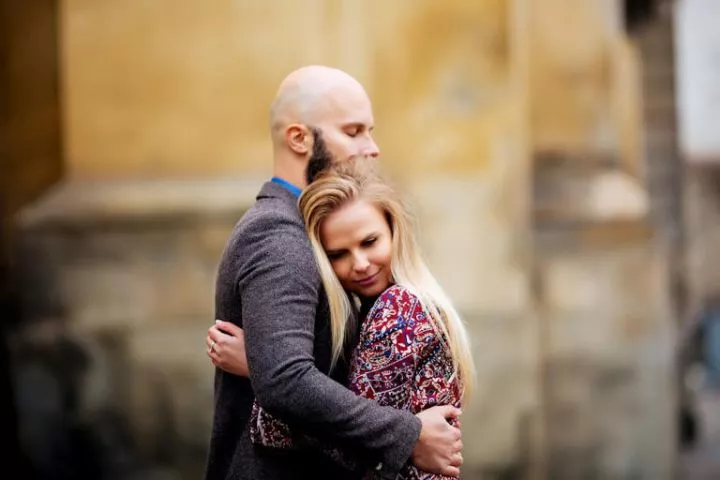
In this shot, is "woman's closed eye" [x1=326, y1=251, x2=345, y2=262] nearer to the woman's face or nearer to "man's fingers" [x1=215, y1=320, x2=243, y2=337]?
the woman's face

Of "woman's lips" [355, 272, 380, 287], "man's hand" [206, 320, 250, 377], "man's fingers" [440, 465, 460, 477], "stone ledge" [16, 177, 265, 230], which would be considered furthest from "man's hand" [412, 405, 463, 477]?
"stone ledge" [16, 177, 265, 230]

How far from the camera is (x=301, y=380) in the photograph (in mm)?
2270

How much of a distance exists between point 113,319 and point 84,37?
137 centimetres

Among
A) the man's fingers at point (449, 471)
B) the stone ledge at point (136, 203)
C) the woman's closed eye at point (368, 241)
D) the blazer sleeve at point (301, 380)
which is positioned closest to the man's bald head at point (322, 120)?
the woman's closed eye at point (368, 241)

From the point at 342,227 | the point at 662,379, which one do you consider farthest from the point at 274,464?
the point at 662,379

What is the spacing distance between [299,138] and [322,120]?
72mm

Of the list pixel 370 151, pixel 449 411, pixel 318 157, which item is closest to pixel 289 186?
pixel 318 157

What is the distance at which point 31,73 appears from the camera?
19.3ft

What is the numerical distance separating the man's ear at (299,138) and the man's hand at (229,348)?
1.47ft

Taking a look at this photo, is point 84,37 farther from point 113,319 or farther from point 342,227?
point 342,227

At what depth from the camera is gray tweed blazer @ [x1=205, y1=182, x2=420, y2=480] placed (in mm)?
2283

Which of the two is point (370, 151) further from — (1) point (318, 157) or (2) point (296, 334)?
(2) point (296, 334)

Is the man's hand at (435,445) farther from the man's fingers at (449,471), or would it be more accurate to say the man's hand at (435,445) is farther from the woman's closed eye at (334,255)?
the woman's closed eye at (334,255)

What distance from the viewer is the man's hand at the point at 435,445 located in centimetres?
235
